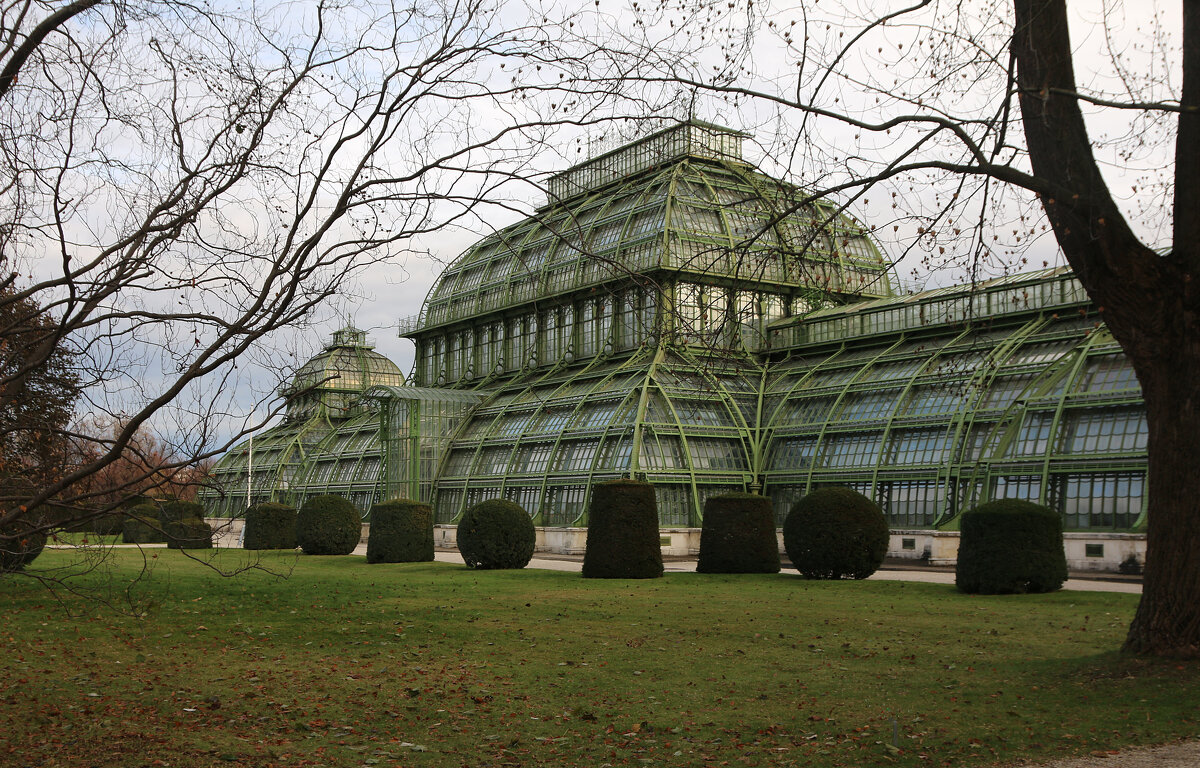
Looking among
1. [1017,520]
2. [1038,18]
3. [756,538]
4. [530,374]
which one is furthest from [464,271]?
[1038,18]

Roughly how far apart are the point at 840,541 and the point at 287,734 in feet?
65.5

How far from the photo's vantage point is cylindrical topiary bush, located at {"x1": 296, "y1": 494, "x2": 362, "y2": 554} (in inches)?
1690

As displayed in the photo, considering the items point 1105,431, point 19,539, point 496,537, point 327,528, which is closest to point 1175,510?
point 19,539

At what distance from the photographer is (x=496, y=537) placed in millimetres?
33125

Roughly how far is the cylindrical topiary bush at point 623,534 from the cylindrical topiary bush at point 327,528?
55.9 ft

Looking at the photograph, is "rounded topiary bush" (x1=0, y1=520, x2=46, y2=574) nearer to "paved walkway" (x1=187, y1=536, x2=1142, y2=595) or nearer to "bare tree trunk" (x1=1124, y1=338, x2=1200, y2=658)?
"paved walkway" (x1=187, y1=536, x2=1142, y2=595)

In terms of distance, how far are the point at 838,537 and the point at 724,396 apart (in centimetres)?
1544

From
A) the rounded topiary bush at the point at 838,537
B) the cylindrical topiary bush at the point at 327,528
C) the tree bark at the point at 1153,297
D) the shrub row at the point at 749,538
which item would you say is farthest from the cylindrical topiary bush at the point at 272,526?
the tree bark at the point at 1153,297

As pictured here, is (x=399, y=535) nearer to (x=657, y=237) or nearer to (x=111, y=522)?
(x=657, y=237)

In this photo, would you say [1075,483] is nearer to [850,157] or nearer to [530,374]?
[850,157]

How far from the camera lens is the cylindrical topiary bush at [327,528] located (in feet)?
141

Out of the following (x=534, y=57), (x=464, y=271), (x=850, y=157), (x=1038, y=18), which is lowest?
(x=534, y=57)

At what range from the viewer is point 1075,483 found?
32375 mm

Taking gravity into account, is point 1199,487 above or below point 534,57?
below
